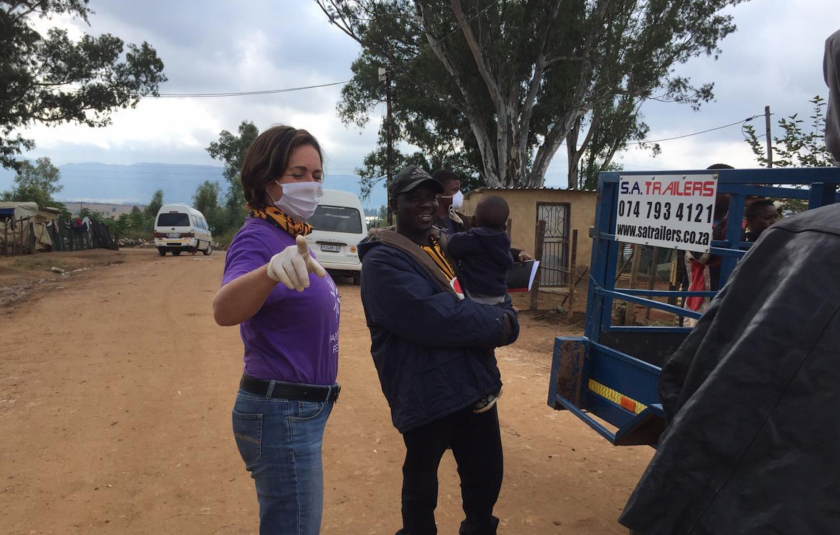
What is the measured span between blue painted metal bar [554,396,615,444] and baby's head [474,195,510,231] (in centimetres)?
101

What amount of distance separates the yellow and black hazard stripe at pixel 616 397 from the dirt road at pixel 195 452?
0.77 m

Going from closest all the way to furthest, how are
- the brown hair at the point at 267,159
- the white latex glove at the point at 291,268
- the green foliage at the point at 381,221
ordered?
the white latex glove at the point at 291,268 < the brown hair at the point at 267,159 < the green foliage at the point at 381,221

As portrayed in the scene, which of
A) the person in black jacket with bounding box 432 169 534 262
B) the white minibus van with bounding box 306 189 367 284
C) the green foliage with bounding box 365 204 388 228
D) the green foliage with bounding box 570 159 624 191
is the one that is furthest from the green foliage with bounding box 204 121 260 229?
the person in black jacket with bounding box 432 169 534 262

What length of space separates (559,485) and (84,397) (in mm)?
4154

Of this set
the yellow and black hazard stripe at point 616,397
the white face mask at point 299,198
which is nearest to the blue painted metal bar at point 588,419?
the yellow and black hazard stripe at point 616,397

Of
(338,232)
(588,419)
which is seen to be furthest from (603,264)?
(338,232)

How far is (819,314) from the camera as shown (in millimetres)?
862

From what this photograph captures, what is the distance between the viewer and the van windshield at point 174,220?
990 inches

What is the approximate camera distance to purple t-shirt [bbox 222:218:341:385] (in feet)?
6.03

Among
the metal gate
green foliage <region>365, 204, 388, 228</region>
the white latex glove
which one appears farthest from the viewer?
green foliage <region>365, 204, 388, 228</region>

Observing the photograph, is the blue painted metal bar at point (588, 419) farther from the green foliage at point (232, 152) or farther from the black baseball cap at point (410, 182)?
the green foliage at point (232, 152)

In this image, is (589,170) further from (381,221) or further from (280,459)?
(280,459)

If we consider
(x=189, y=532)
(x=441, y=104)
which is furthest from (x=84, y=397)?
(x=441, y=104)

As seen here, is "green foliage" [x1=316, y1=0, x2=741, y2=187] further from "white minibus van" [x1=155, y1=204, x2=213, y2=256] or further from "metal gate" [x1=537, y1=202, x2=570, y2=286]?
"white minibus van" [x1=155, y1=204, x2=213, y2=256]
